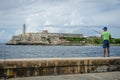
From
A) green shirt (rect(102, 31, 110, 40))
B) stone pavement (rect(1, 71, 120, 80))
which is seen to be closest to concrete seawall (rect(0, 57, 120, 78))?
stone pavement (rect(1, 71, 120, 80))

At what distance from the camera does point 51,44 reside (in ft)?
544

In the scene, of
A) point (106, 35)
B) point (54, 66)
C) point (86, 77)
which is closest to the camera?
point (86, 77)

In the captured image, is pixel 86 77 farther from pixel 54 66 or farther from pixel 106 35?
pixel 106 35

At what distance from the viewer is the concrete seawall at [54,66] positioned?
1196cm

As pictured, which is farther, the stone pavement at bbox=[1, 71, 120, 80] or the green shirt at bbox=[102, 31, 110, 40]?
the green shirt at bbox=[102, 31, 110, 40]

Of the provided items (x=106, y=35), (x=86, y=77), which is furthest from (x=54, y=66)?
(x=106, y=35)

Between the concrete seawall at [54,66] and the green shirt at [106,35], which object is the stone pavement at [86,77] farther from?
the green shirt at [106,35]

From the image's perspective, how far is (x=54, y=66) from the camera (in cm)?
1259

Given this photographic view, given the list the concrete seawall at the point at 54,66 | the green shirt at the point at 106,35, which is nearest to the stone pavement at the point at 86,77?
the concrete seawall at the point at 54,66

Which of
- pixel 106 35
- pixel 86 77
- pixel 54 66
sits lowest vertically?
pixel 86 77

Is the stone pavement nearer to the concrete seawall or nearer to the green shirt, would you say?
the concrete seawall

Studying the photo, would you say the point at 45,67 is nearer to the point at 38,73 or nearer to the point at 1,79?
the point at 38,73

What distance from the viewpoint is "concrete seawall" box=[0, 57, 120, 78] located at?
12.0m

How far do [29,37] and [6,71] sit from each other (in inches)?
5141
